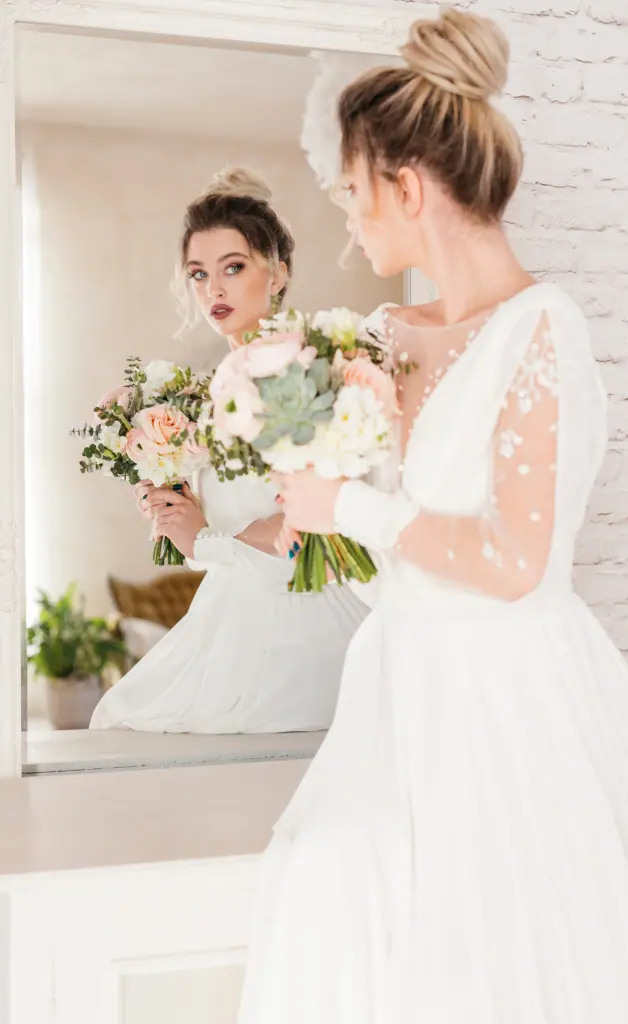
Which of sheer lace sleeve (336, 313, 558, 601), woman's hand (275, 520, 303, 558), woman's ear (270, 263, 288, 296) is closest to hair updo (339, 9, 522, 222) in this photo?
sheer lace sleeve (336, 313, 558, 601)

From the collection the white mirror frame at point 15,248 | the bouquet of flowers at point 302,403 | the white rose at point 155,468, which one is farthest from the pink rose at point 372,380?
the white mirror frame at point 15,248

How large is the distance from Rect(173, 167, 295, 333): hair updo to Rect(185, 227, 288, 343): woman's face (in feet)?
0.04

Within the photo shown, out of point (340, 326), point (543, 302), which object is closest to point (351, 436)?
point (340, 326)

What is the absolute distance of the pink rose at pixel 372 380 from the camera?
1433mm

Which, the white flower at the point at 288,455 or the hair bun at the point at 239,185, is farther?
the hair bun at the point at 239,185

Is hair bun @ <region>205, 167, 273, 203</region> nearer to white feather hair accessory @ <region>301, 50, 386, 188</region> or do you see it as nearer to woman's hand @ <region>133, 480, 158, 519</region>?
white feather hair accessory @ <region>301, 50, 386, 188</region>

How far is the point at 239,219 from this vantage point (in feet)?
6.94

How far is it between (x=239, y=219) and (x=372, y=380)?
0.83m

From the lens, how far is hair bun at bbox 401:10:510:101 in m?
1.46

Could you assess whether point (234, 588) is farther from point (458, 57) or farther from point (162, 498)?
point (458, 57)

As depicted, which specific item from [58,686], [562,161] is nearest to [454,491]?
[58,686]

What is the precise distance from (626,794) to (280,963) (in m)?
0.51

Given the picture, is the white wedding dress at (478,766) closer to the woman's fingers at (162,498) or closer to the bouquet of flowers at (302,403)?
the bouquet of flowers at (302,403)

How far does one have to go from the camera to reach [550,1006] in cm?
130
